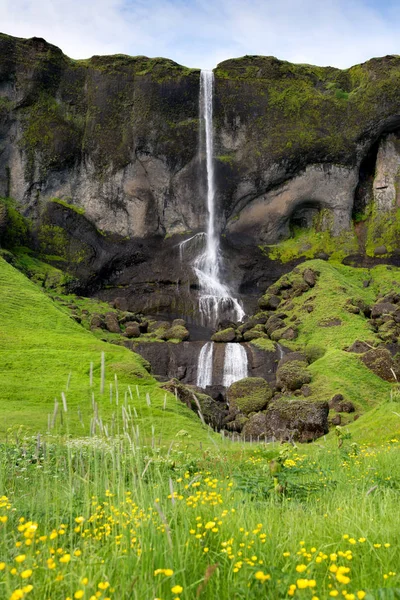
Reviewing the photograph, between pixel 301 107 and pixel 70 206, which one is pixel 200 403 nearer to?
pixel 70 206

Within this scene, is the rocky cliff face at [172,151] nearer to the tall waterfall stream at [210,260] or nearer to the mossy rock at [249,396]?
the tall waterfall stream at [210,260]

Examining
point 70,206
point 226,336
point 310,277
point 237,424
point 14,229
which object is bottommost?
point 237,424

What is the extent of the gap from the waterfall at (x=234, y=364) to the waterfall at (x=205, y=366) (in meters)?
1.13

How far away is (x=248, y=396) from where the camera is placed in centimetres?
2872

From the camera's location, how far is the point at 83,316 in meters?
45.3

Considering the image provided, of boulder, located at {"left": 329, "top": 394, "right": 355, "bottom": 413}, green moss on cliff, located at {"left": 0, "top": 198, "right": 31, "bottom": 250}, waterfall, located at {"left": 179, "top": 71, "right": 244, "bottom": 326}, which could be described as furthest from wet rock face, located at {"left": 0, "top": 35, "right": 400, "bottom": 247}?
boulder, located at {"left": 329, "top": 394, "right": 355, "bottom": 413}

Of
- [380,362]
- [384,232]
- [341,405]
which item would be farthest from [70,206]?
[341,405]

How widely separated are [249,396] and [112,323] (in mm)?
18479

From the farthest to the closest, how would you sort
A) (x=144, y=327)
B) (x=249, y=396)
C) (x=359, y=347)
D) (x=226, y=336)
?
(x=144, y=327), (x=226, y=336), (x=359, y=347), (x=249, y=396)

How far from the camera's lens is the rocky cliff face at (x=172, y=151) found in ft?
189

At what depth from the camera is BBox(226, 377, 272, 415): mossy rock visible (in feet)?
91.6

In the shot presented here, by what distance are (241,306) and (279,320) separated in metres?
→ 9.80

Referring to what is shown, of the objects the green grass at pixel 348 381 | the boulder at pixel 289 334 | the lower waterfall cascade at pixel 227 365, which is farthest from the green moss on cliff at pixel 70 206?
the green grass at pixel 348 381

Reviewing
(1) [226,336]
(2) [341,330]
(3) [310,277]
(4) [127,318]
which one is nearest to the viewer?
(2) [341,330]
